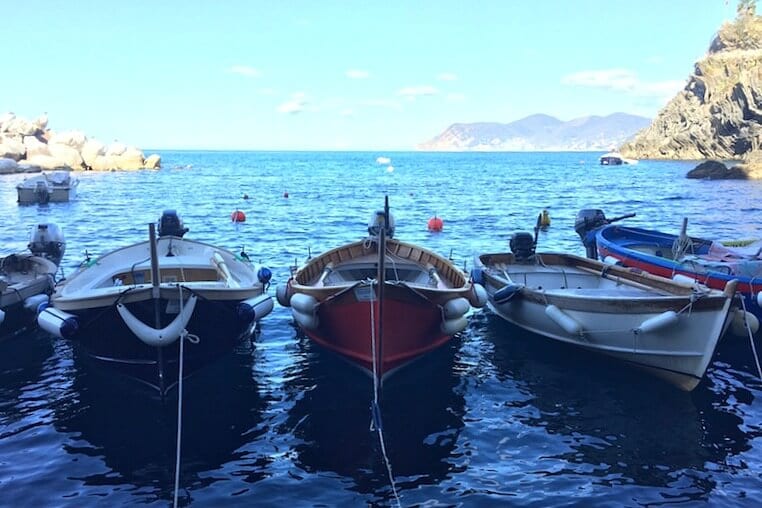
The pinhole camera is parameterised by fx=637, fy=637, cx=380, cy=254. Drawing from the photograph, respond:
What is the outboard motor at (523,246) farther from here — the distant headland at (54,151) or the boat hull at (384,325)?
the distant headland at (54,151)

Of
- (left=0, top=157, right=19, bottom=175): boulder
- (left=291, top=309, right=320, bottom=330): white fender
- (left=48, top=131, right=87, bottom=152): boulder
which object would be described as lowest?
(left=291, top=309, right=320, bottom=330): white fender

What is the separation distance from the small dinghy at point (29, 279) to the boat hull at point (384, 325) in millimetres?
6234

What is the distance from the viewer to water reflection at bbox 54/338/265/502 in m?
8.59

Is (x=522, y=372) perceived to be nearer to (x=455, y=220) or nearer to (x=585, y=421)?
(x=585, y=421)

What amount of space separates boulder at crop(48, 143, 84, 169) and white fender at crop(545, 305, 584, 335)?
84818 millimetres

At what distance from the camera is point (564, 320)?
12062 millimetres

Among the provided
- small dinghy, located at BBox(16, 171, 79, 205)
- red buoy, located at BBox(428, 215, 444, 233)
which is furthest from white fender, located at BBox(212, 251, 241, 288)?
small dinghy, located at BBox(16, 171, 79, 205)

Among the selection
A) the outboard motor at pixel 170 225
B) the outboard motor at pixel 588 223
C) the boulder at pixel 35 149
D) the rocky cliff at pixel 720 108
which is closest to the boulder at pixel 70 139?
the boulder at pixel 35 149

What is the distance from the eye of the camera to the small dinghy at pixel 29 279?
42.3 ft

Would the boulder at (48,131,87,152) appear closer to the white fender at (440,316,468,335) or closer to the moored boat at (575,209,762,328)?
the moored boat at (575,209,762,328)

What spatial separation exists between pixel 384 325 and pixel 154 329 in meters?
3.63

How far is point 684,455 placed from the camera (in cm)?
913

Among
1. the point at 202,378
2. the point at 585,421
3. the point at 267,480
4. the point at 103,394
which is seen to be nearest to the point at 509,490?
the point at 585,421

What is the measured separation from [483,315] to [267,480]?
894 cm
